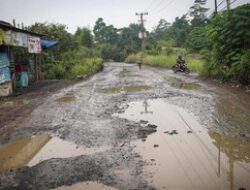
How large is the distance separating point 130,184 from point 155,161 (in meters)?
1.09

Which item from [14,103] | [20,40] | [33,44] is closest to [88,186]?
[14,103]

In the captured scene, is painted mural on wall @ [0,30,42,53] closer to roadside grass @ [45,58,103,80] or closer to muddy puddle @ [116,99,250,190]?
roadside grass @ [45,58,103,80]

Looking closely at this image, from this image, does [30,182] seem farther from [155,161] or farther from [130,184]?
[155,161]

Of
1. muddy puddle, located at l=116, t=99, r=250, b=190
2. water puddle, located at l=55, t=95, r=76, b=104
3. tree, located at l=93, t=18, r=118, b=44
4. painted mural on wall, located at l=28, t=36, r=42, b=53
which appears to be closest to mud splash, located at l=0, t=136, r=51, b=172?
muddy puddle, located at l=116, t=99, r=250, b=190

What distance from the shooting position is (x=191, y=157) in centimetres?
573

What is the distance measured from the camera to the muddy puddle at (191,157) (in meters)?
4.70

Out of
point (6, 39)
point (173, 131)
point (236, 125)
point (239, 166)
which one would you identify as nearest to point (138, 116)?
point (173, 131)

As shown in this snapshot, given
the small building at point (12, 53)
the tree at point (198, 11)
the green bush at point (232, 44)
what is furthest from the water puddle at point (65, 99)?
the tree at point (198, 11)

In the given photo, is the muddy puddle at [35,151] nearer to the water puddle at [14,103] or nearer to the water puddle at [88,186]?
the water puddle at [88,186]

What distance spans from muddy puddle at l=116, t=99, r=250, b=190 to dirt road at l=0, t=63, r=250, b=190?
1 cm

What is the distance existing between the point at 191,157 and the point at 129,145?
4.24 feet

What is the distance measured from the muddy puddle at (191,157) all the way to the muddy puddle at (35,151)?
1.17 meters

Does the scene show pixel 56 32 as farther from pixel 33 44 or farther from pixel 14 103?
pixel 14 103

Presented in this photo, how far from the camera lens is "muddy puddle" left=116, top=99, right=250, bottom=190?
4695mm
